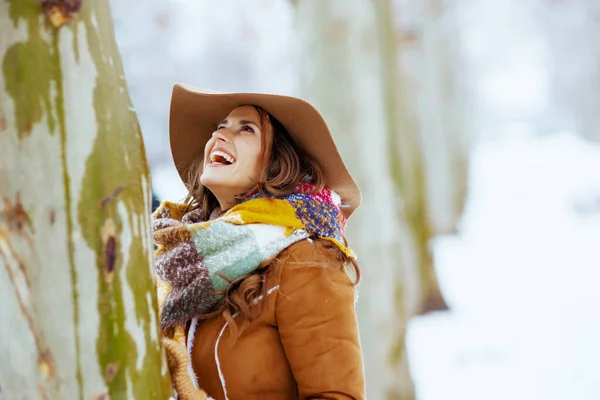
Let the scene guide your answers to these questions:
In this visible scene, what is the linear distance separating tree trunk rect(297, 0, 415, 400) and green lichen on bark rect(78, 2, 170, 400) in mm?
2986

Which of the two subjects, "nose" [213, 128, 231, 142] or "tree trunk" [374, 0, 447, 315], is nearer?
"nose" [213, 128, 231, 142]

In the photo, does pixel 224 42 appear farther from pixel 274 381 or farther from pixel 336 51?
pixel 274 381

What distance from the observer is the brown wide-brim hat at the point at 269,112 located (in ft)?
5.16

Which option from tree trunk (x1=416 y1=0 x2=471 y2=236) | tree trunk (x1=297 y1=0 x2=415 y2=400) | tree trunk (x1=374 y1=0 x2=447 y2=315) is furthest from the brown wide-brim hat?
tree trunk (x1=416 y1=0 x2=471 y2=236)

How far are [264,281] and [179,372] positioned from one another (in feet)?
0.89

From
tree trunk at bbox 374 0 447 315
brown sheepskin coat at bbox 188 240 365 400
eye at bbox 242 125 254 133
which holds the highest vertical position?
eye at bbox 242 125 254 133

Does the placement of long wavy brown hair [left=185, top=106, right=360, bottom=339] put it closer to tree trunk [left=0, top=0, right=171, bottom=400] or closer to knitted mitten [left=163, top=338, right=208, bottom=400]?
knitted mitten [left=163, top=338, right=208, bottom=400]

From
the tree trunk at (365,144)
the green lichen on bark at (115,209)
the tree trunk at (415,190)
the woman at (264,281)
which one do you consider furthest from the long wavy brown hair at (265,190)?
the tree trunk at (415,190)

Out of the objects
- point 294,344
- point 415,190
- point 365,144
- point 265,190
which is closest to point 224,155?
point 265,190

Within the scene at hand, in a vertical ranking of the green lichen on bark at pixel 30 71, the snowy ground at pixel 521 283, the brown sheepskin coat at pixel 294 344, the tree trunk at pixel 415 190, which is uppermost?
the green lichen on bark at pixel 30 71

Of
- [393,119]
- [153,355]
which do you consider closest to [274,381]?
[153,355]

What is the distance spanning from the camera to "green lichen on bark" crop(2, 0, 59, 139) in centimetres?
94

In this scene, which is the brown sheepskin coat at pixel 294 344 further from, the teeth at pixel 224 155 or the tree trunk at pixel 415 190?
the tree trunk at pixel 415 190

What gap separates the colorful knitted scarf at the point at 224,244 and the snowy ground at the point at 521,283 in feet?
10.4
